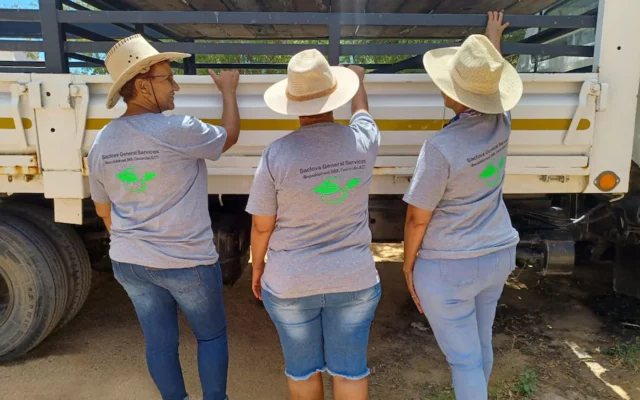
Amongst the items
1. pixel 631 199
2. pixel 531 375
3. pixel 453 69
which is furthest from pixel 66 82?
pixel 631 199

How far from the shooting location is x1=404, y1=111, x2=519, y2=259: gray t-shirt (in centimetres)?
186

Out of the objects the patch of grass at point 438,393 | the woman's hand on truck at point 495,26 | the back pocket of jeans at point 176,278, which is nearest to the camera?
the back pocket of jeans at point 176,278

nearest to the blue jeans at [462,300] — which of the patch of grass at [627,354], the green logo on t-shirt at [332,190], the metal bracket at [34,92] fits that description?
the green logo on t-shirt at [332,190]

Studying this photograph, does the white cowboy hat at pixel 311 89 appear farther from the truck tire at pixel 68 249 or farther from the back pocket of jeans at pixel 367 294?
the truck tire at pixel 68 249

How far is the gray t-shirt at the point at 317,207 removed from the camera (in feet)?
5.77

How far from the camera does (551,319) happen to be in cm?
367

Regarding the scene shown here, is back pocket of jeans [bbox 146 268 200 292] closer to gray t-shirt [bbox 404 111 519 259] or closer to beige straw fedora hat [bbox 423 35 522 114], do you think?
gray t-shirt [bbox 404 111 519 259]

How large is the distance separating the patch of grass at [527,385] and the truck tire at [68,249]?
2.66 metres

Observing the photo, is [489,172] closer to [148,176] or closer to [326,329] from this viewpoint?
[326,329]

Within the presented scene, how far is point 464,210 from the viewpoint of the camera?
194 centimetres

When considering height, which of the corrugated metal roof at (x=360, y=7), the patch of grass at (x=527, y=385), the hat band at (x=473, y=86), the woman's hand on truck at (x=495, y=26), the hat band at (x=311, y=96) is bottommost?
the patch of grass at (x=527, y=385)

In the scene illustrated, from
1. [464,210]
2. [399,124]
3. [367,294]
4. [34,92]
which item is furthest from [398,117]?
[34,92]

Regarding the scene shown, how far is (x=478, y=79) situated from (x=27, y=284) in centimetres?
266

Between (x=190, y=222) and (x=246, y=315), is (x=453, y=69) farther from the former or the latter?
(x=246, y=315)
